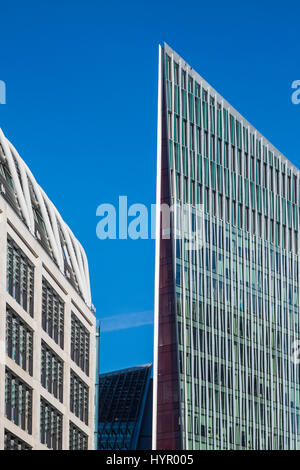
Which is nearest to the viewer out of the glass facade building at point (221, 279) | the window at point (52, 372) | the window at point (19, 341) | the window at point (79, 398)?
the window at point (19, 341)

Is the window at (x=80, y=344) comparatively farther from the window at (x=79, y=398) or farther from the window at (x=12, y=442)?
the window at (x=12, y=442)

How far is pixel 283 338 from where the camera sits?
141375 millimetres

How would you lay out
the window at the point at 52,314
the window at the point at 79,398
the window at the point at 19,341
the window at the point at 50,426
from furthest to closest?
the window at the point at 79,398, the window at the point at 52,314, the window at the point at 50,426, the window at the point at 19,341

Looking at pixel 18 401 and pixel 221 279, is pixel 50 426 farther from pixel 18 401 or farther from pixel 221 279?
pixel 221 279

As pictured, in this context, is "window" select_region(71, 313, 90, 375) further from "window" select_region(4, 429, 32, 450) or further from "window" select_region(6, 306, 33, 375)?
"window" select_region(4, 429, 32, 450)

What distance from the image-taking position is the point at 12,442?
64.1 m

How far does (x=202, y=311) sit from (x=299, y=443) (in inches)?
1026

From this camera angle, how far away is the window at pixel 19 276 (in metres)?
64.7

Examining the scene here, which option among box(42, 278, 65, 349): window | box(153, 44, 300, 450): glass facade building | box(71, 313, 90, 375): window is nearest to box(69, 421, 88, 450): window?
box(71, 313, 90, 375): window

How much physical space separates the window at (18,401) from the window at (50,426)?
3.48 meters

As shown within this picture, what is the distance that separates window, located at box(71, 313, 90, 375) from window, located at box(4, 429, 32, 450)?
15.9m

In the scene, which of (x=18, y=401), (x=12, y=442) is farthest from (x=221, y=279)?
(x=12, y=442)

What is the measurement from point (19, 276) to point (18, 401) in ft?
24.3

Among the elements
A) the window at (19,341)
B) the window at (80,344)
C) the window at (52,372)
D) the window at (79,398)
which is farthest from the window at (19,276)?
the window at (79,398)
